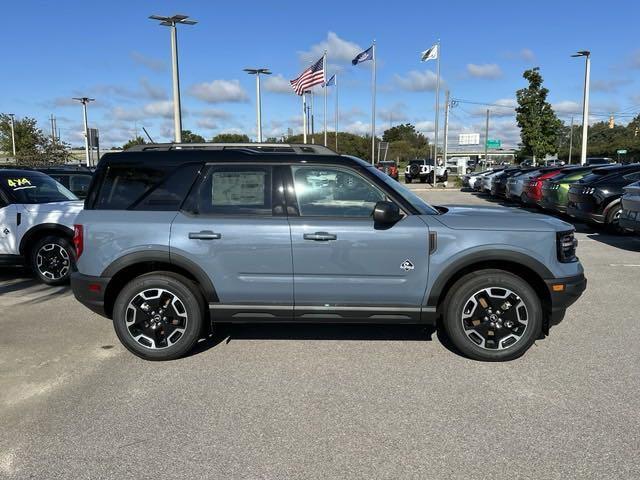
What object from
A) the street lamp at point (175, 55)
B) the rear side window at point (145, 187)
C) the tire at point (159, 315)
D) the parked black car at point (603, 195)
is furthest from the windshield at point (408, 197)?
the street lamp at point (175, 55)

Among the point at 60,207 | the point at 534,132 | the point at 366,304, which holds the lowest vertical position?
the point at 366,304

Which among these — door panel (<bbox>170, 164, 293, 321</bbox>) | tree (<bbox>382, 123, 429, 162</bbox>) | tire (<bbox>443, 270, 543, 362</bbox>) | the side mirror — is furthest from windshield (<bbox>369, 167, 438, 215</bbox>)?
tree (<bbox>382, 123, 429, 162</bbox>)

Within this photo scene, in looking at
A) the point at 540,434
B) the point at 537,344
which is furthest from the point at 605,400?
the point at 537,344

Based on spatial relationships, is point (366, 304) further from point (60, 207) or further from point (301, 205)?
point (60, 207)

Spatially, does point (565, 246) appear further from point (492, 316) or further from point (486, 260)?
point (492, 316)

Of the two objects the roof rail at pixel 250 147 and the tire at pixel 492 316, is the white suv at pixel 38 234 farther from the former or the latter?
the tire at pixel 492 316

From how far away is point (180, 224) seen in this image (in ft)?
14.3

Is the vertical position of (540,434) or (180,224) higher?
(180,224)

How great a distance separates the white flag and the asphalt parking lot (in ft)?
107

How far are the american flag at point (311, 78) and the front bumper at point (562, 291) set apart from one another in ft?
88.5

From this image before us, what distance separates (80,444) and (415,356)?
270 cm

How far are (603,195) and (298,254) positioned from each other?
9.46 metres

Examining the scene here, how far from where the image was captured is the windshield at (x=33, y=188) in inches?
295

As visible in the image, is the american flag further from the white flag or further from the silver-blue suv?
the silver-blue suv
